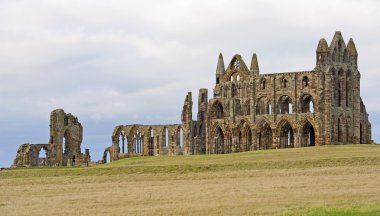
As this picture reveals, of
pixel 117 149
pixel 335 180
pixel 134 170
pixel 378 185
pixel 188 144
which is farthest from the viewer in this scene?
pixel 117 149

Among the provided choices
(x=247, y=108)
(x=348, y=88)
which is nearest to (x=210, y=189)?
(x=348, y=88)

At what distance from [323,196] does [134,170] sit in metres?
30.3

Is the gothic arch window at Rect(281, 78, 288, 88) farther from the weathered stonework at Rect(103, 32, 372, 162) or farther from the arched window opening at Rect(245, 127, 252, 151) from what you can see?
the arched window opening at Rect(245, 127, 252, 151)

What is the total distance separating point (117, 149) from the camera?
12450 centimetres

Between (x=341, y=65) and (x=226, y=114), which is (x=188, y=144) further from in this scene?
(x=341, y=65)

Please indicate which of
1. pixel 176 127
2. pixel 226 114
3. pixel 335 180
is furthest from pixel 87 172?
pixel 176 127

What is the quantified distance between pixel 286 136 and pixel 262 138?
2.86 meters

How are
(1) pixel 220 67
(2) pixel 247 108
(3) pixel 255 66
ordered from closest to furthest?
1. (2) pixel 247 108
2. (3) pixel 255 66
3. (1) pixel 220 67

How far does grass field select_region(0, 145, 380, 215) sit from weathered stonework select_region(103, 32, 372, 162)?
24.2m

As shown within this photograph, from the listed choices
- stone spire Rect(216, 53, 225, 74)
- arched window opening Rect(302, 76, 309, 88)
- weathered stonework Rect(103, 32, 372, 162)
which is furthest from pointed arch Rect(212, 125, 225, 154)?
arched window opening Rect(302, 76, 309, 88)

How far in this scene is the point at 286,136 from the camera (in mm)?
106188

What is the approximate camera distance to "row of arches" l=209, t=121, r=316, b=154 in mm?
104125

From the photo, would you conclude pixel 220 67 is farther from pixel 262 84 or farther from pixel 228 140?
pixel 228 140

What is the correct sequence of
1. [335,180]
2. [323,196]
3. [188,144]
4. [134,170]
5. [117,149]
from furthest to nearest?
[117,149], [188,144], [134,170], [335,180], [323,196]
